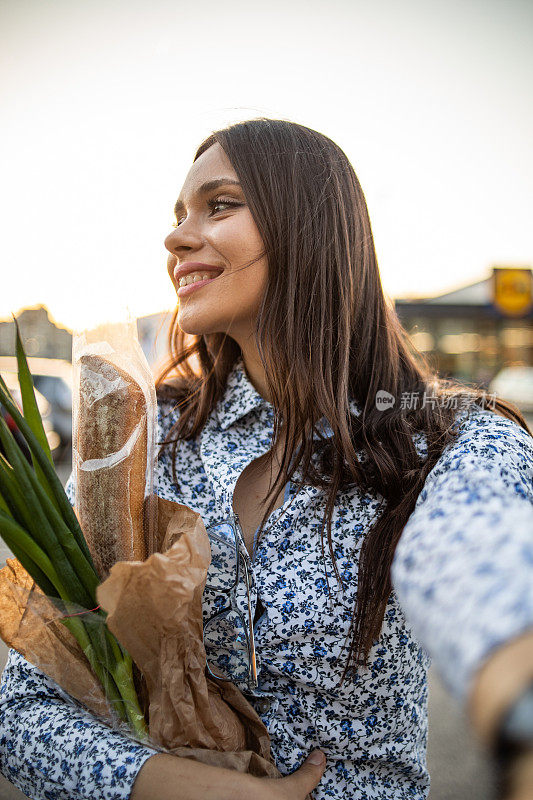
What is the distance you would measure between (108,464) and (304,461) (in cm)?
59

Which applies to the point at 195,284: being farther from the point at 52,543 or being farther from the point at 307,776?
the point at 307,776

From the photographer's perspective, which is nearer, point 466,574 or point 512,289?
point 466,574

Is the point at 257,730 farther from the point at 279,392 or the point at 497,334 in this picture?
the point at 497,334

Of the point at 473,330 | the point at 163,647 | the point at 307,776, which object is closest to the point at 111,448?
the point at 163,647

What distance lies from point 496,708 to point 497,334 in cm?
2198

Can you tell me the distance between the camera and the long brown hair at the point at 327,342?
136 cm

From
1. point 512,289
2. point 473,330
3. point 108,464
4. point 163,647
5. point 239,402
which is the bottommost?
point 473,330

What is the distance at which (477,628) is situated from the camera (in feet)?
1.66

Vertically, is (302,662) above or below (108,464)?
below

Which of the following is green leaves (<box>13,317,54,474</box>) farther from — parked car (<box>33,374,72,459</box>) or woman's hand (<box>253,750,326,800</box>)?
parked car (<box>33,374,72,459</box>)

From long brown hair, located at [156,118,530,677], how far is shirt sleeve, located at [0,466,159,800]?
22.9 inches

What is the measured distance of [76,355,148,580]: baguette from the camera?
3.14 ft

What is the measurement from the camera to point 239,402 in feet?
5.30

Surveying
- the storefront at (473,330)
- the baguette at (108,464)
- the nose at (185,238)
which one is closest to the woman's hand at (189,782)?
the baguette at (108,464)
